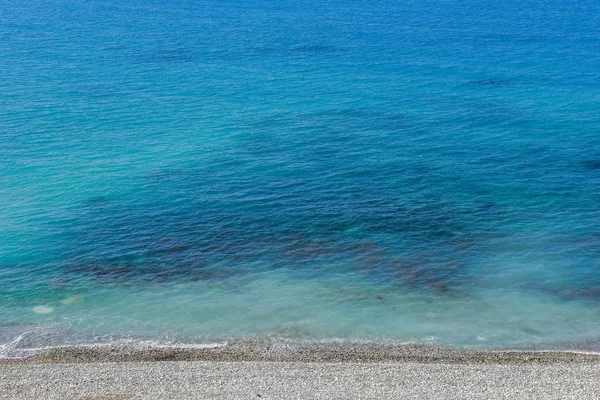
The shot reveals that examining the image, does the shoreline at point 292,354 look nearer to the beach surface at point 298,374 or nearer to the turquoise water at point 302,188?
the beach surface at point 298,374

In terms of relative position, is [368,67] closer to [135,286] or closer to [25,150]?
[25,150]

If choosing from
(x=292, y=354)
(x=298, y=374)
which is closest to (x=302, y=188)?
(x=292, y=354)

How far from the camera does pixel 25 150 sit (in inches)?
3155

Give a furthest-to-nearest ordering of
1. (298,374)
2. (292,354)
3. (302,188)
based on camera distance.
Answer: (302,188), (292,354), (298,374)

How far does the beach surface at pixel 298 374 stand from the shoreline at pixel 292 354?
0.07 metres

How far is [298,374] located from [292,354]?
3.83m

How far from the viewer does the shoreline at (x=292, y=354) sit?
45972 millimetres

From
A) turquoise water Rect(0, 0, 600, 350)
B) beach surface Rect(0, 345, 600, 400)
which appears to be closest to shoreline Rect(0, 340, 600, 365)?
beach surface Rect(0, 345, 600, 400)

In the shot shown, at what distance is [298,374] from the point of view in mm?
43375

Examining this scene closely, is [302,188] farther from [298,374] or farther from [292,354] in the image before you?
[298,374]

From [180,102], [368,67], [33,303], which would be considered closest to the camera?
[33,303]

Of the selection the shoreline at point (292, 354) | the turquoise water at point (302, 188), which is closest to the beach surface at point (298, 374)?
the shoreline at point (292, 354)

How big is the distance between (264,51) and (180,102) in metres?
27.3

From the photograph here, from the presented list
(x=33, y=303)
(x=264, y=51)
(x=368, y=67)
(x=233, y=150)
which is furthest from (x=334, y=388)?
(x=264, y=51)
